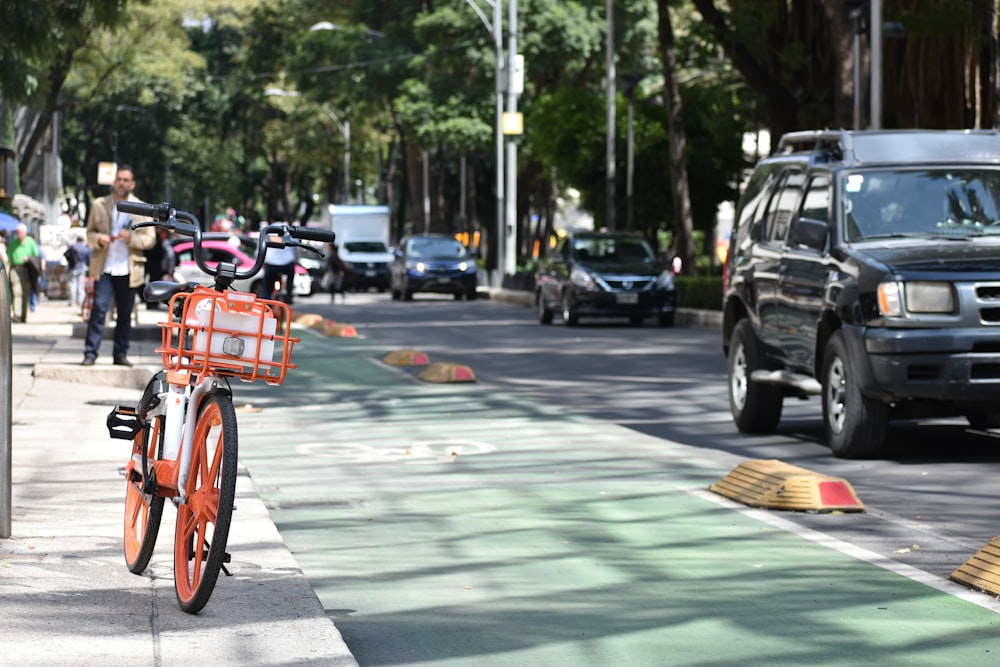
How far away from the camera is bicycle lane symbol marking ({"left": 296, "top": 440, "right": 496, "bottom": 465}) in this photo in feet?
40.9

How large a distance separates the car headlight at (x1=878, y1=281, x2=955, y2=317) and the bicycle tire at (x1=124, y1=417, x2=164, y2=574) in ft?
18.9

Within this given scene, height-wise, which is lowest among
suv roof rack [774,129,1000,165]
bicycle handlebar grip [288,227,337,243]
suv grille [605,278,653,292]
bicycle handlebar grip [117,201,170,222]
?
suv grille [605,278,653,292]

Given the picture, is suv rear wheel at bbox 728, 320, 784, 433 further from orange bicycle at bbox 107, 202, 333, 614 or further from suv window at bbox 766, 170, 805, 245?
orange bicycle at bbox 107, 202, 333, 614

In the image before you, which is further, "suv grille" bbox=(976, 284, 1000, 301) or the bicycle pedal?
"suv grille" bbox=(976, 284, 1000, 301)

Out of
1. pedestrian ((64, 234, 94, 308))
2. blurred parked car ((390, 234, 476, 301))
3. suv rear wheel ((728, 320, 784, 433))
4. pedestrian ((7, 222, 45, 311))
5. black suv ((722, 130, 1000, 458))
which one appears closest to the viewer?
black suv ((722, 130, 1000, 458))

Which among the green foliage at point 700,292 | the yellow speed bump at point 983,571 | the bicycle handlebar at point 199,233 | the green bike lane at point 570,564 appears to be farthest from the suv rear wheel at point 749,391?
the green foliage at point 700,292

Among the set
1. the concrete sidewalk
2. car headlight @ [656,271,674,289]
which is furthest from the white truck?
the concrete sidewalk

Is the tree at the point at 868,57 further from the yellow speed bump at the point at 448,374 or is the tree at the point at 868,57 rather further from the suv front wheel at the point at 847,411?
the suv front wheel at the point at 847,411

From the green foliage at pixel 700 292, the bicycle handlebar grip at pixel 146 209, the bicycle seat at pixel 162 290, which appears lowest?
the green foliage at pixel 700 292

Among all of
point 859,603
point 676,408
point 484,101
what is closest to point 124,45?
point 484,101

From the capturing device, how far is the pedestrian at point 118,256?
1697 cm

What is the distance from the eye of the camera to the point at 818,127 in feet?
109

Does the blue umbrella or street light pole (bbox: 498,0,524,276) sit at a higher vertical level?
street light pole (bbox: 498,0,524,276)

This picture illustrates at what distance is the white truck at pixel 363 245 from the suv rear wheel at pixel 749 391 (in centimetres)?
3775
